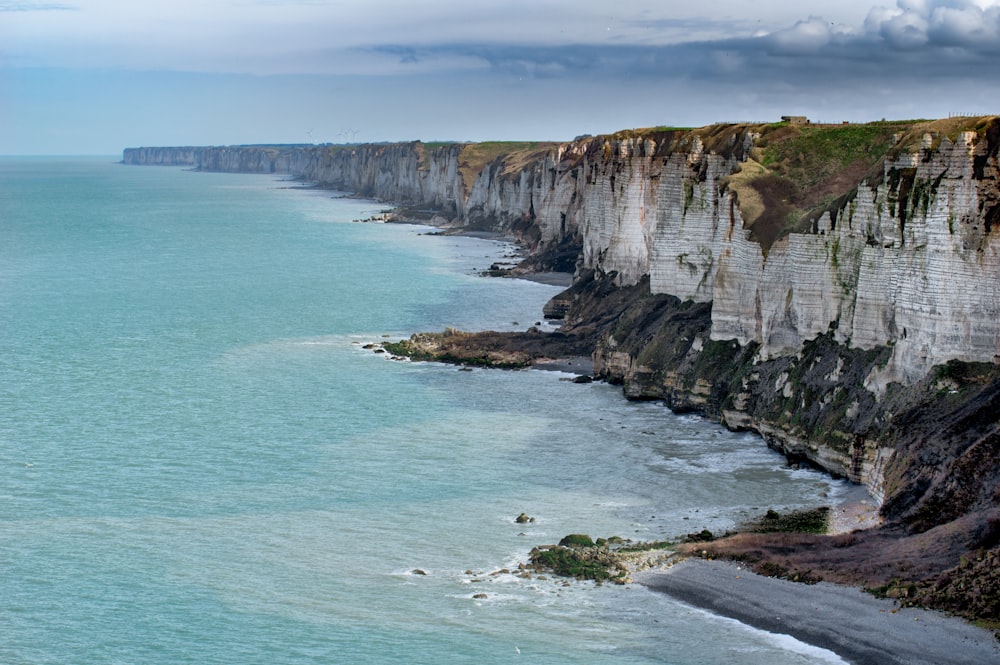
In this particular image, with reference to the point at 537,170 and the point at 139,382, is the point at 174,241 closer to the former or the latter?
the point at 537,170

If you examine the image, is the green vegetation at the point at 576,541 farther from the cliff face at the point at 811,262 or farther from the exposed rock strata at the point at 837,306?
the cliff face at the point at 811,262

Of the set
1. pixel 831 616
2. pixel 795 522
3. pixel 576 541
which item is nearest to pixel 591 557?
pixel 576 541

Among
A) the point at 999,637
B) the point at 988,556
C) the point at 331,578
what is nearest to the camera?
the point at 999,637

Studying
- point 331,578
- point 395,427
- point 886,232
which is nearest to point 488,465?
point 395,427

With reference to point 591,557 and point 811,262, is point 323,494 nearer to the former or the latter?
point 591,557

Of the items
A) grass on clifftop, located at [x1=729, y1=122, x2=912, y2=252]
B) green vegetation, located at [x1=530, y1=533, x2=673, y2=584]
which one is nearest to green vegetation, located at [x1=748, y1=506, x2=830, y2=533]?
green vegetation, located at [x1=530, y1=533, x2=673, y2=584]

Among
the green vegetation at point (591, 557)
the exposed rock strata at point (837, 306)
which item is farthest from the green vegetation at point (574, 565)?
the exposed rock strata at point (837, 306)

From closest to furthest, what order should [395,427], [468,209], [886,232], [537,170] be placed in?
[886,232] < [395,427] < [537,170] < [468,209]
